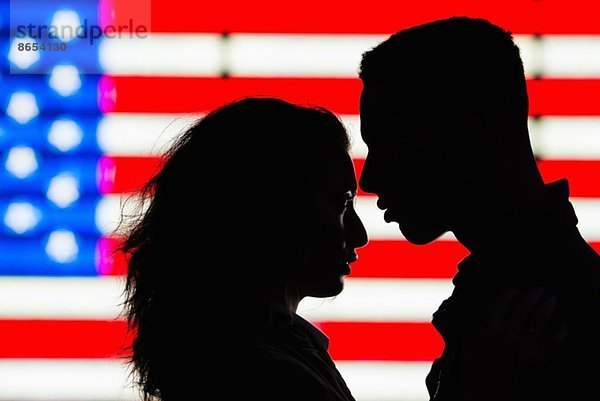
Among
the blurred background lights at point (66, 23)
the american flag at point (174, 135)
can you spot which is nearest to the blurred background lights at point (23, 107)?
the american flag at point (174, 135)

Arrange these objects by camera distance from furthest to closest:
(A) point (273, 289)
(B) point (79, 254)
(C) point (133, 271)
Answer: (B) point (79, 254)
(C) point (133, 271)
(A) point (273, 289)

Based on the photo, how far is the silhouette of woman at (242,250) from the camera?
112cm

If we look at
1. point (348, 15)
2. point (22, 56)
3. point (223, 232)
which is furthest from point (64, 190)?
point (223, 232)

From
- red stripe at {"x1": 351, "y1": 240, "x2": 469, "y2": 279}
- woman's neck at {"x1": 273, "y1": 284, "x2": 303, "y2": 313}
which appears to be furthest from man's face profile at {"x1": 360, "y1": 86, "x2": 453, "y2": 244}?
red stripe at {"x1": 351, "y1": 240, "x2": 469, "y2": 279}

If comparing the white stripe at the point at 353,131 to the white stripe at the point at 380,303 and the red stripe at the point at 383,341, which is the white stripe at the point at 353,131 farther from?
the red stripe at the point at 383,341

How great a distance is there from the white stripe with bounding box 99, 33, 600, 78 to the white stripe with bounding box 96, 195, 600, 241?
0.32m

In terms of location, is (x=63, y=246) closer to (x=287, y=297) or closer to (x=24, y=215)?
(x=24, y=215)

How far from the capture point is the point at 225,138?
1229 mm

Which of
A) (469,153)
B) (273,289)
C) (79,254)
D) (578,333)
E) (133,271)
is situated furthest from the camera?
(79,254)

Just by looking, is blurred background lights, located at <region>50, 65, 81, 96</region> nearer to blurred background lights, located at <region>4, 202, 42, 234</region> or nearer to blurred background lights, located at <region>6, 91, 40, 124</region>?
blurred background lights, located at <region>6, 91, 40, 124</region>

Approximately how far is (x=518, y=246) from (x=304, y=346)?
0.33 metres

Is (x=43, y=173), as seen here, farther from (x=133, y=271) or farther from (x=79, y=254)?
(x=133, y=271)

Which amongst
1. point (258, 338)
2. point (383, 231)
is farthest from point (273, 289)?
point (383, 231)

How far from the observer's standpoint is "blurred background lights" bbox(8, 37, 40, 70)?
6.97 feet
